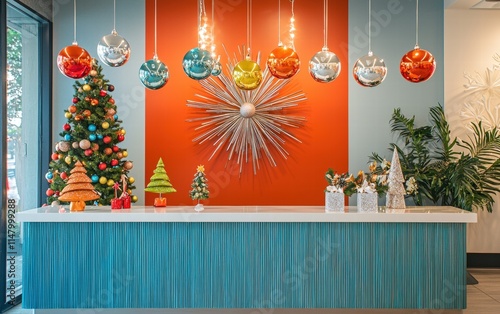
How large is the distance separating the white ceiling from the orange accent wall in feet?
3.74

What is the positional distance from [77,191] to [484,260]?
461 cm

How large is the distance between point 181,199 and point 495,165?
344 cm

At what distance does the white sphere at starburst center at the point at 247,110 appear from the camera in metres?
5.80

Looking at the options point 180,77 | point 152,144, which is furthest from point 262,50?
point 152,144

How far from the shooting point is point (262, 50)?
19.5 ft

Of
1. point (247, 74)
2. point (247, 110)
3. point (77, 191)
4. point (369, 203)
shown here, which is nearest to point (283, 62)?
point (247, 74)

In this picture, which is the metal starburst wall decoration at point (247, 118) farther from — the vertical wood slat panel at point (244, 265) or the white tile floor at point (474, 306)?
the white tile floor at point (474, 306)

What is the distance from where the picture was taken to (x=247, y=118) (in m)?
5.88

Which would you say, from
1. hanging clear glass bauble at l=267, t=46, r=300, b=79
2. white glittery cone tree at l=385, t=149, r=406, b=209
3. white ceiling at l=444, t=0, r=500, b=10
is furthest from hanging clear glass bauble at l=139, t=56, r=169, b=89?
white ceiling at l=444, t=0, r=500, b=10

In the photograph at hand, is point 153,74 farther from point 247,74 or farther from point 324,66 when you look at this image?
point 324,66

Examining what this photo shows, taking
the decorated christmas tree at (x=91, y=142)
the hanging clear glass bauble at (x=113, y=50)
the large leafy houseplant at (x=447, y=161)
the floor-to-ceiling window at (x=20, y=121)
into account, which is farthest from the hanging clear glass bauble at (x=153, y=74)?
the large leafy houseplant at (x=447, y=161)

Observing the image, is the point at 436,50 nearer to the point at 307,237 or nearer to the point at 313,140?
the point at 313,140

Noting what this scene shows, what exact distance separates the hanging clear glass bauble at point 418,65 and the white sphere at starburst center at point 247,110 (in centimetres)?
220

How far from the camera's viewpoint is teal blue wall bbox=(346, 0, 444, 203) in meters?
5.95
